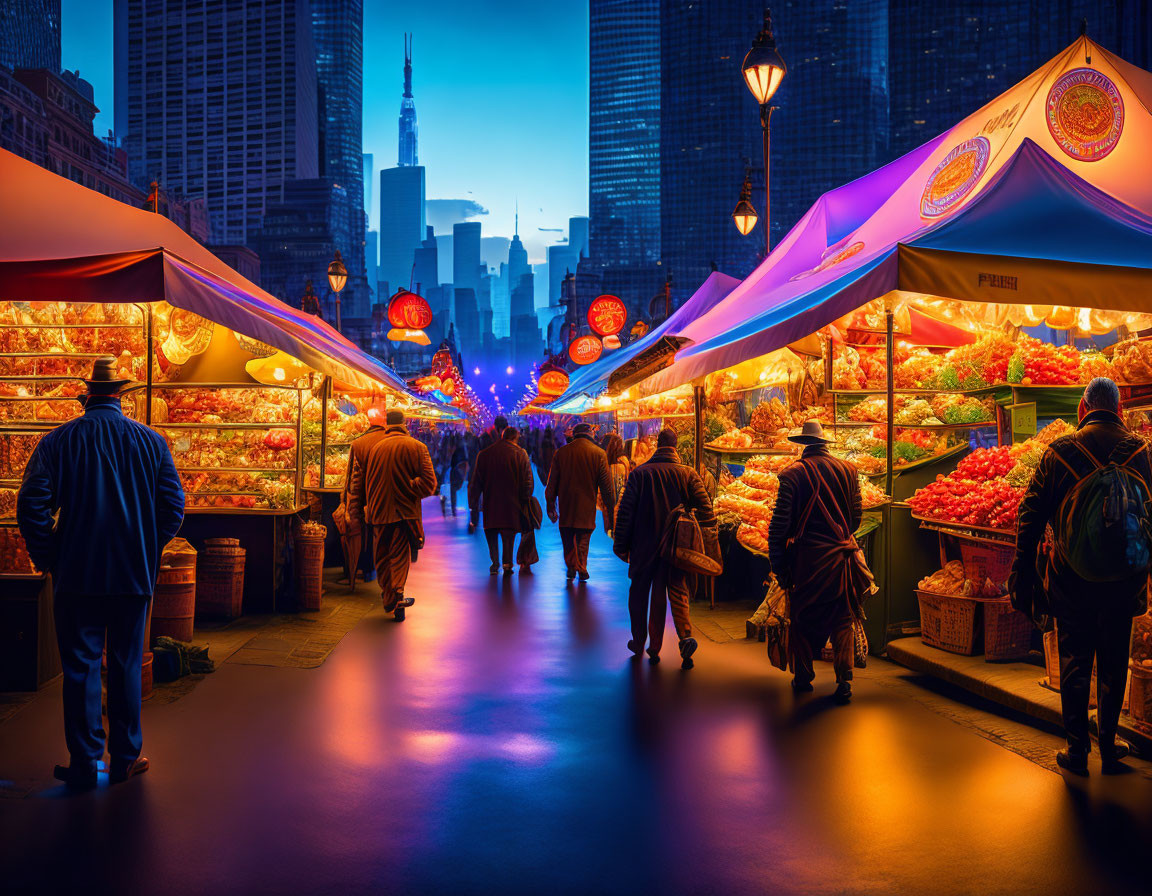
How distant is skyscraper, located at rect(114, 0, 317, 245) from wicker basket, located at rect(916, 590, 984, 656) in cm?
19643

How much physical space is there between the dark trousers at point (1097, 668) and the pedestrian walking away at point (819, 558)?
1.74m

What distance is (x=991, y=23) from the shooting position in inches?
4353

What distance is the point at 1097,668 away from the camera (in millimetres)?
5059

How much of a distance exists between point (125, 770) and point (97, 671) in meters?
0.57

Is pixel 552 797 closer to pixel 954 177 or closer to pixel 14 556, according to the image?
pixel 14 556

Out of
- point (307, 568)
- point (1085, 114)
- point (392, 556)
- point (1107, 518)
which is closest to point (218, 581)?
point (307, 568)

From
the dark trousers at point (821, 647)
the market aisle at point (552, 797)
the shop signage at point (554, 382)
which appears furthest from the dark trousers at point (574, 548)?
the shop signage at point (554, 382)

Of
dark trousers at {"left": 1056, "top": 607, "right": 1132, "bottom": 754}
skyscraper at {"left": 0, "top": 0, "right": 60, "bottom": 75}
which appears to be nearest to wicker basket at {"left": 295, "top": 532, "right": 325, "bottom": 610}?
dark trousers at {"left": 1056, "top": 607, "right": 1132, "bottom": 754}

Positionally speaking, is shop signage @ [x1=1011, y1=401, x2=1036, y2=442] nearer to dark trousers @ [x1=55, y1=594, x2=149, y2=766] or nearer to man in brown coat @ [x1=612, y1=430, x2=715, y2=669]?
man in brown coat @ [x1=612, y1=430, x2=715, y2=669]

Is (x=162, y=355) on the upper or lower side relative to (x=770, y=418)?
upper

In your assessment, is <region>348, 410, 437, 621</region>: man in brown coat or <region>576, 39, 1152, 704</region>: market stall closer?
<region>576, 39, 1152, 704</region>: market stall

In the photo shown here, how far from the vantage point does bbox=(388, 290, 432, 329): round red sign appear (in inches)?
867

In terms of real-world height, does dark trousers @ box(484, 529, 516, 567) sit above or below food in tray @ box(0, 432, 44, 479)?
below

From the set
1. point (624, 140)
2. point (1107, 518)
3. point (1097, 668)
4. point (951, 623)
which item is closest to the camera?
point (1107, 518)
